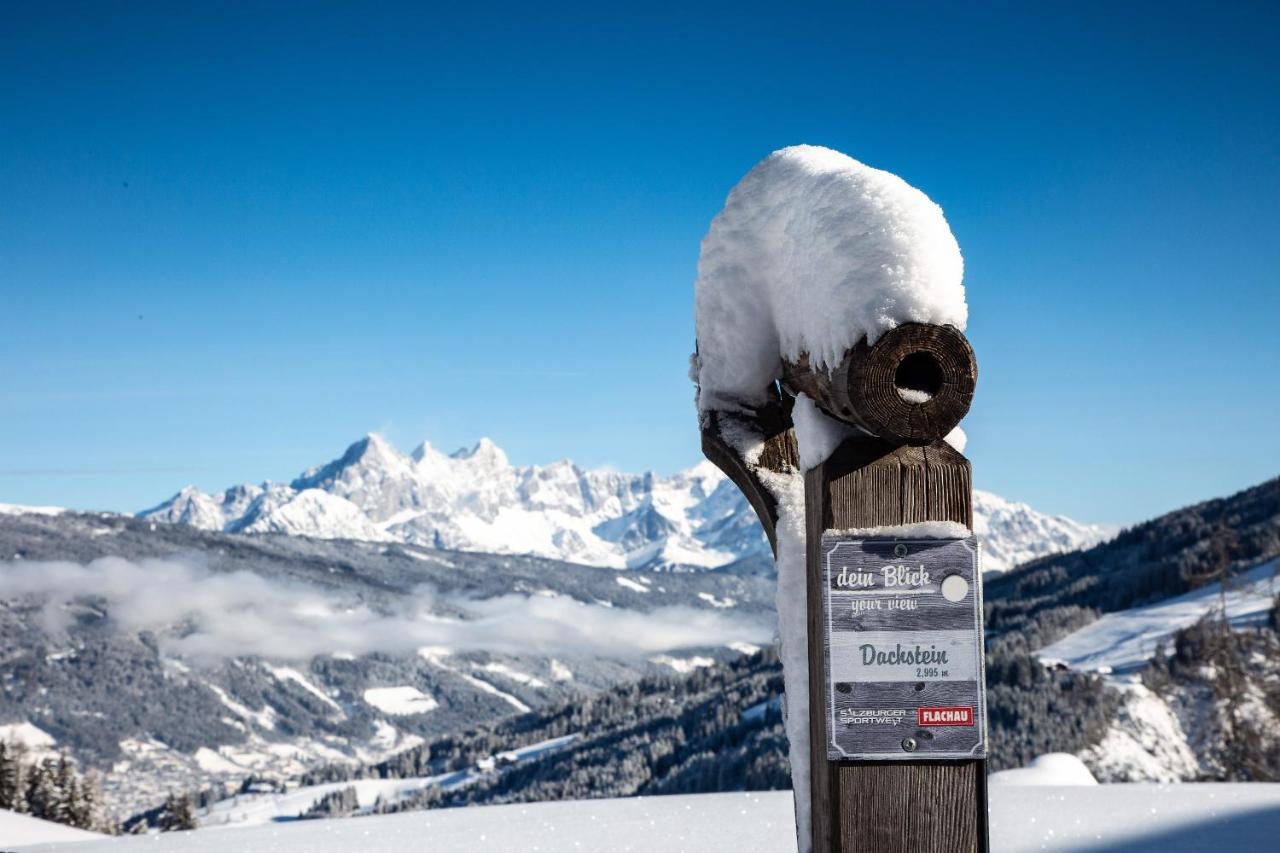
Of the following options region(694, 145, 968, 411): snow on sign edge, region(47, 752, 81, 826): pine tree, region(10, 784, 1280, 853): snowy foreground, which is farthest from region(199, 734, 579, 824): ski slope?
region(694, 145, 968, 411): snow on sign edge

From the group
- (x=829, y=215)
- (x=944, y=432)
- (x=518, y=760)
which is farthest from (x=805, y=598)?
(x=518, y=760)

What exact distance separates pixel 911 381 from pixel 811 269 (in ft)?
1.65

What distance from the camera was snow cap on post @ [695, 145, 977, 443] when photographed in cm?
294

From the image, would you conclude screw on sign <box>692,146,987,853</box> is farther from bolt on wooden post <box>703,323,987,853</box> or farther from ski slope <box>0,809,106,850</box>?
ski slope <box>0,809,106,850</box>

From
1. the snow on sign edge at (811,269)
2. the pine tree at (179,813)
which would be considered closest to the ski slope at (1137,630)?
the pine tree at (179,813)

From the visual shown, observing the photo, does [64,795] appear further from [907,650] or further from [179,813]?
[907,650]

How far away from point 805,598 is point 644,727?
381 feet

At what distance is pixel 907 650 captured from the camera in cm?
302

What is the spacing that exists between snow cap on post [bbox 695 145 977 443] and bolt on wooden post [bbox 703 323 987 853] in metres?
0.02

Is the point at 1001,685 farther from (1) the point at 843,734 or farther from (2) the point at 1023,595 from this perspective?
(1) the point at 843,734

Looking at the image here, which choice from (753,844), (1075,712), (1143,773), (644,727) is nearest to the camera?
(753,844)

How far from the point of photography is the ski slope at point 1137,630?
8531 cm

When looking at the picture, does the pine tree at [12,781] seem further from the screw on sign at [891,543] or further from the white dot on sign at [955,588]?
the white dot on sign at [955,588]

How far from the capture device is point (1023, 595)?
5364 inches
